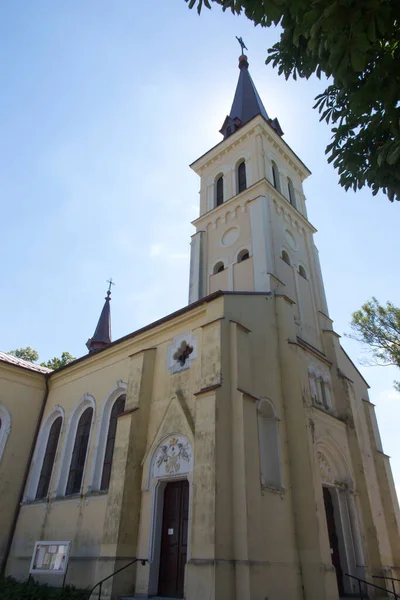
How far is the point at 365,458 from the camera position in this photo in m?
14.6

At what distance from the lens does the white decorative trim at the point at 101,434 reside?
1386cm

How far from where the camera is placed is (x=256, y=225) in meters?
17.6

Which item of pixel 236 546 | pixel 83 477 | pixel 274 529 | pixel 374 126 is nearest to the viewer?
pixel 374 126

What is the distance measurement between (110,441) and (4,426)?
557 centimetres

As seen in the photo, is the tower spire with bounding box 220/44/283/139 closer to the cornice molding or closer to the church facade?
the cornice molding

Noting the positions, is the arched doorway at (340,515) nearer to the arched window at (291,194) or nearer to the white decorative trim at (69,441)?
the white decorative trim at (69,441)

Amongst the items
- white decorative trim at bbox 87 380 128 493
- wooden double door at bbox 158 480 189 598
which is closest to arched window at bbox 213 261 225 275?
white decorative trim at bbox 87 380 128 493

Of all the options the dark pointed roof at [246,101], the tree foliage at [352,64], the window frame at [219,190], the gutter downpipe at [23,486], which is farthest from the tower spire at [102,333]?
the tree foliage at [352,64]

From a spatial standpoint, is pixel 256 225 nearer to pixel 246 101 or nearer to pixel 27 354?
pixel 246 101

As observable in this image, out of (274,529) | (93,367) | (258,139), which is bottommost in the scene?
(274,529)

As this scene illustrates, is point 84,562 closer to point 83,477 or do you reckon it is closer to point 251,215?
point 83,477

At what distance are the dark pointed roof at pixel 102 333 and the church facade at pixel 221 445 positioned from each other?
40.1 ft

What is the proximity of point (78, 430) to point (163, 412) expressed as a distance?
5.70 meters

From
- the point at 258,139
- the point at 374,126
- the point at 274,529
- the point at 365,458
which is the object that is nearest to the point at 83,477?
the point at 274,529
